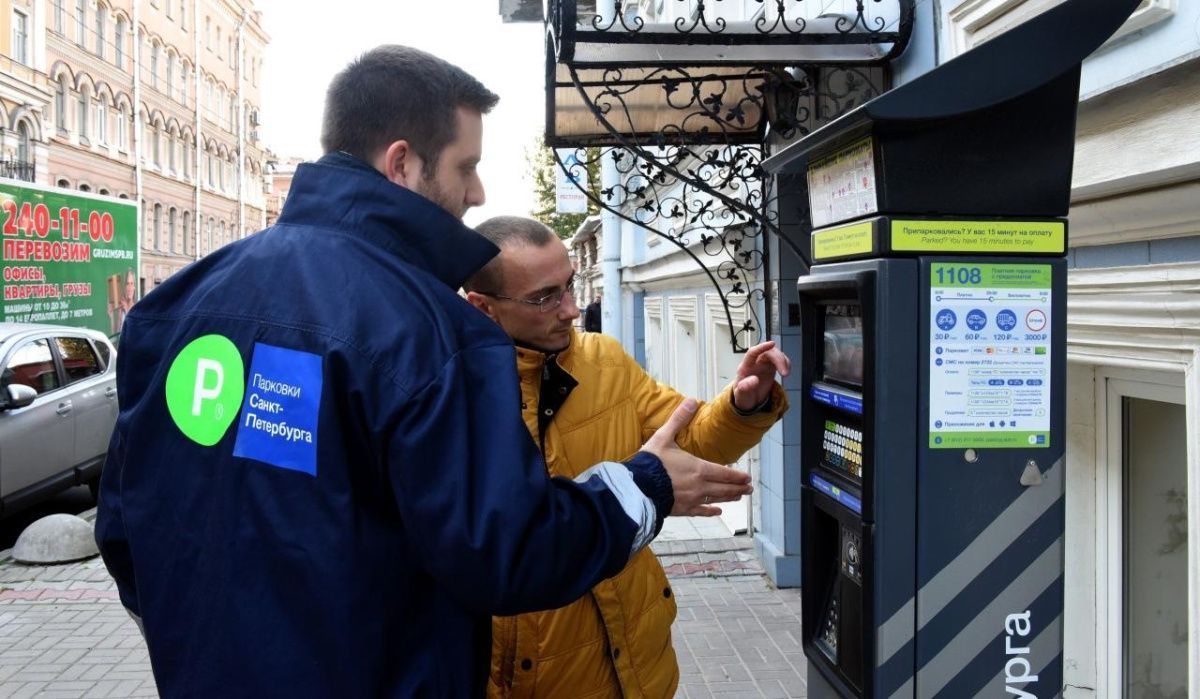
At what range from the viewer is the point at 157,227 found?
4134 cm

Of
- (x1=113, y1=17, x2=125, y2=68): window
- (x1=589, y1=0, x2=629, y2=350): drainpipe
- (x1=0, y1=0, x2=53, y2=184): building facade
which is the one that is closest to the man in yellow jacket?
(x1=589, y1=0, x2=629, y2=350): drainpipe

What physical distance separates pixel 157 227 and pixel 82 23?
8.85 metres

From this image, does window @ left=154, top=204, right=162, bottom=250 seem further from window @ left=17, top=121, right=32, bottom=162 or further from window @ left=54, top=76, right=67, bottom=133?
window @ left=17, top=121, right=32, bottom=162

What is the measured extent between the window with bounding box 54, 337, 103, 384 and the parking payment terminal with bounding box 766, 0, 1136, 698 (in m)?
8.36

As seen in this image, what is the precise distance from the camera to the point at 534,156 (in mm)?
25109

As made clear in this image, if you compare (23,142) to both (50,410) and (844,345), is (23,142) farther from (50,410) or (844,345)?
(844,345)

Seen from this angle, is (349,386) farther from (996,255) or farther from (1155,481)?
(1155,481)

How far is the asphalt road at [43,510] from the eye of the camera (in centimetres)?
828

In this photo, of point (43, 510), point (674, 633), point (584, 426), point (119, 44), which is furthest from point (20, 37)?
point (584, 426)

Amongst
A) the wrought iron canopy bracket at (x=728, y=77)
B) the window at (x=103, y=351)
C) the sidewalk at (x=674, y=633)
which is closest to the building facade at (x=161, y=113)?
the window at (x=103, y=351)

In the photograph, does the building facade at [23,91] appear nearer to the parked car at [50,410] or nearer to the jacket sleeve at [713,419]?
the parked car at [50,410]

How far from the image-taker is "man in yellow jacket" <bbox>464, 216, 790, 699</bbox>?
8.05 ft

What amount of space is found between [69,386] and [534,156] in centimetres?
1751

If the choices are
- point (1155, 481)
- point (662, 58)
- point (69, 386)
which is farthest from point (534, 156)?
point (1155, 481)
